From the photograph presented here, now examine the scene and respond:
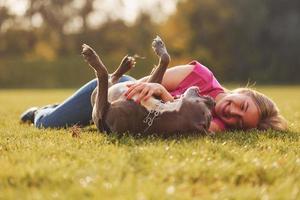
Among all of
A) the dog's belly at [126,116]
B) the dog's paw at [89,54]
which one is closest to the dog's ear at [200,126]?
the dog's belly at [126,116]

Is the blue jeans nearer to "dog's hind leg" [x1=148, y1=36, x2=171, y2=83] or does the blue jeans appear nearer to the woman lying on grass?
the woman lying on grass

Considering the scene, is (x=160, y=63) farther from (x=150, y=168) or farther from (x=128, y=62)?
(x=150, y=168)

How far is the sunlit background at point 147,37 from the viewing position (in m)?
44.2

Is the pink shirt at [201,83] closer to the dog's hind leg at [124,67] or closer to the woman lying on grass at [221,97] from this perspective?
the woman lying on grass at [221,97]

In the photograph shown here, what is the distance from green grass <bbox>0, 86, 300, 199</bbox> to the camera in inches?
130

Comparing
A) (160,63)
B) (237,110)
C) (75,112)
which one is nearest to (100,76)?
(160,63)

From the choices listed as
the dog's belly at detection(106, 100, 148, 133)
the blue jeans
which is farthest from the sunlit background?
the dog's belly at detection(106, 100, 148, 133)

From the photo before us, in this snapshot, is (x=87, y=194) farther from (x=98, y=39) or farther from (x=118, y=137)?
(x=98, y=39)

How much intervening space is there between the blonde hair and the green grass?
73 centimetres

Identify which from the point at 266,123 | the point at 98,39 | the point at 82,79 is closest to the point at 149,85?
the point at 266,123

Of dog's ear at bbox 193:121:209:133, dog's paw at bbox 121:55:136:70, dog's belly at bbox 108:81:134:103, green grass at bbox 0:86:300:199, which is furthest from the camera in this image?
dog's paw at bbox 121:55:136:70

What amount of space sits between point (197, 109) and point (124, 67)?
5.03ft

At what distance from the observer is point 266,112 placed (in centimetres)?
624

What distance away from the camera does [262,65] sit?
154 ft
